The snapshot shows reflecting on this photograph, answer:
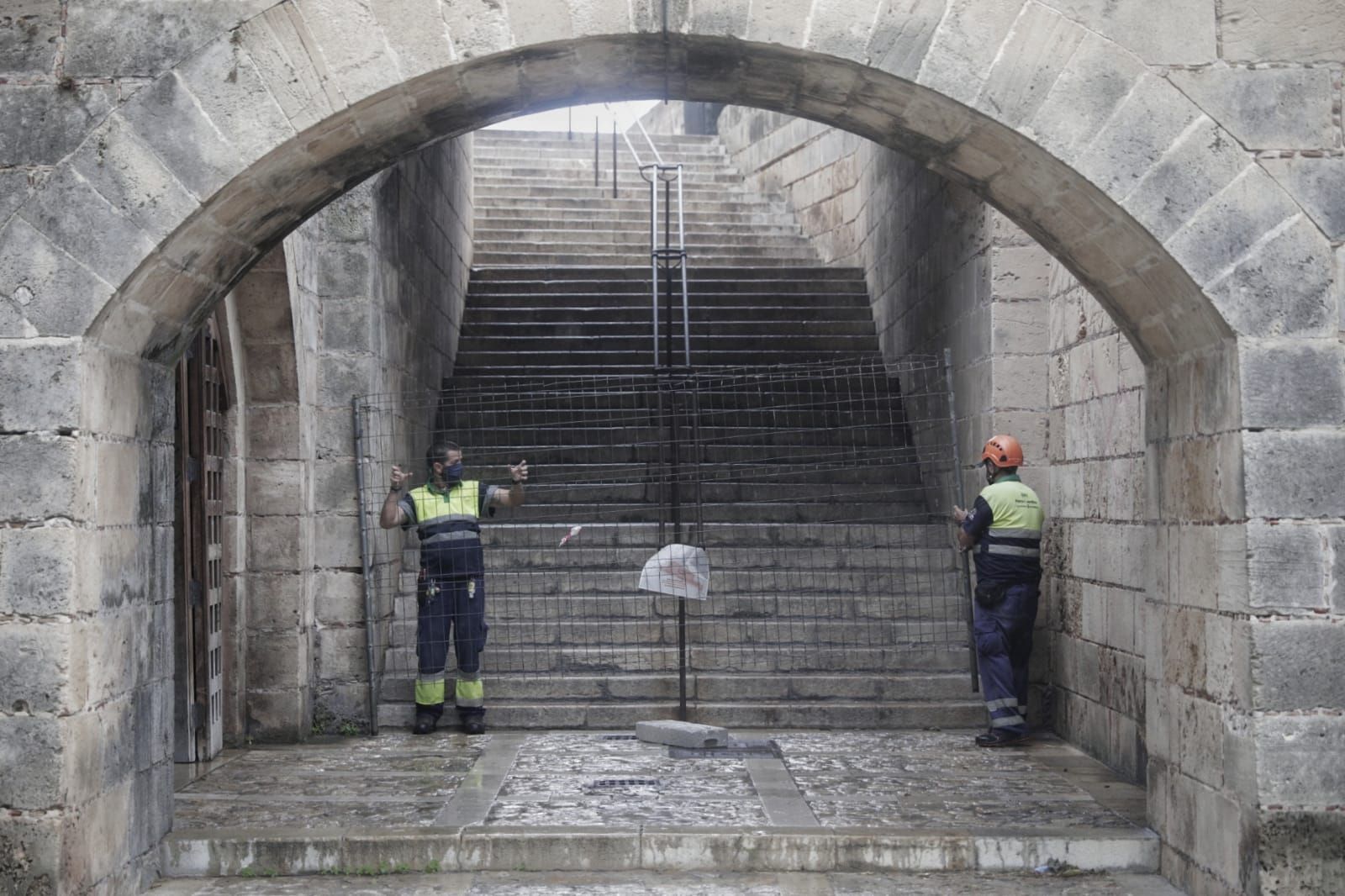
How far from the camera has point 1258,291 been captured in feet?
15.5

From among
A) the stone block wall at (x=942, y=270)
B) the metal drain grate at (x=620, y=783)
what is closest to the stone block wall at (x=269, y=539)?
the metal drain grate at (x=620, y=783)

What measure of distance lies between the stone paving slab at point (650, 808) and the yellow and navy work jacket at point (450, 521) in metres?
0.94

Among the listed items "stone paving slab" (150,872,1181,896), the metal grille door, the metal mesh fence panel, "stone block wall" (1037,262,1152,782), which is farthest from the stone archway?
the metal mesh fence panel

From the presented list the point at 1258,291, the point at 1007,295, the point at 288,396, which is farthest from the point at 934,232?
the point at 1258,291

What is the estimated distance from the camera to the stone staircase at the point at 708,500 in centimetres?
832

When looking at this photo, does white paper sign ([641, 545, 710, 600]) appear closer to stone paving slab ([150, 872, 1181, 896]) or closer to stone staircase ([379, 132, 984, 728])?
stone staircase ([379, 132, 984, 728])

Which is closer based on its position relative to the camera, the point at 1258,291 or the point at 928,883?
the point at 1258,291

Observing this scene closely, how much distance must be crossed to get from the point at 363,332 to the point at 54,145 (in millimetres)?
3878

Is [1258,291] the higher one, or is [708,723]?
[1258,291]

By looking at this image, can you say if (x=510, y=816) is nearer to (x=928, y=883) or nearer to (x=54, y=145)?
(x=928, y=883)

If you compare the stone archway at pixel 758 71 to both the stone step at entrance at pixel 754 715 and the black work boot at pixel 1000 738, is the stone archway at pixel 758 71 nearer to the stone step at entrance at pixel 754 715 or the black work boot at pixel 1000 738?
the black work boot at pixel 1000 738

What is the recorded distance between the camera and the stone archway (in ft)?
15.1

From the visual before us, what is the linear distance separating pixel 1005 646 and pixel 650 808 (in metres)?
2.33

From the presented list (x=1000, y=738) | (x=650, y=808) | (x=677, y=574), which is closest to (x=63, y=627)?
(x=650, y=808)
